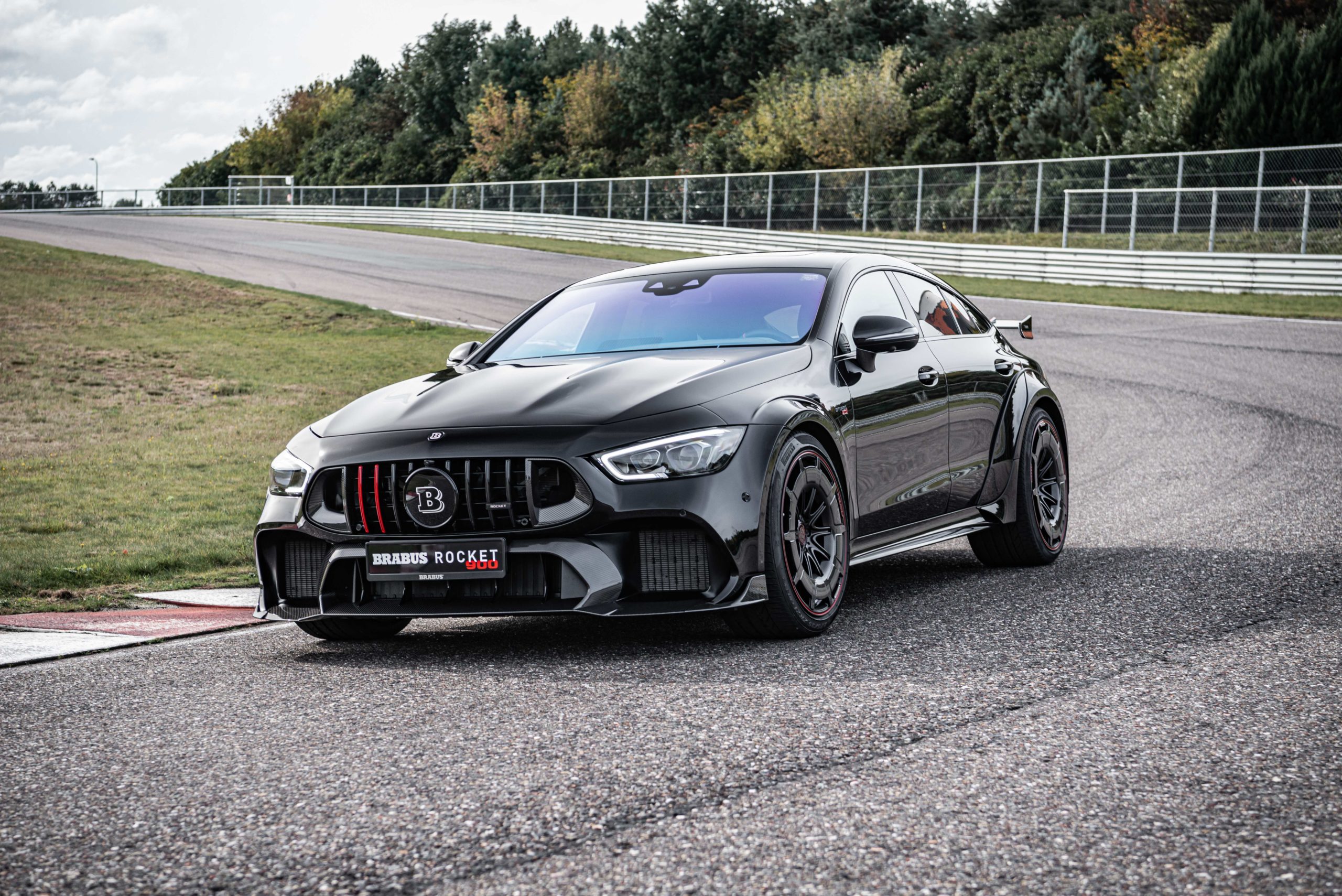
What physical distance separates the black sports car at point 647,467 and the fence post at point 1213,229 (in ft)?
77.7

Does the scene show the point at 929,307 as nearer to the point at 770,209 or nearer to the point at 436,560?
the point at 436,560

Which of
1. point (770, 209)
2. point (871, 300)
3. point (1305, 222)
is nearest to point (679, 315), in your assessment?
point (871, 300)

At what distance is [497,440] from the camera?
18.2 feet

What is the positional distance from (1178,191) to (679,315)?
2507 cm

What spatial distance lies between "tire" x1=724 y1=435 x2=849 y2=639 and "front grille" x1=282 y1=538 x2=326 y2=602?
62.4 inches

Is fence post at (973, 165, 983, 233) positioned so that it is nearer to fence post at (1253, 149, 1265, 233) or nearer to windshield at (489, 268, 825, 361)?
fence post at (1253, 149, 1265, 233)

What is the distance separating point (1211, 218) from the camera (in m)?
29.0

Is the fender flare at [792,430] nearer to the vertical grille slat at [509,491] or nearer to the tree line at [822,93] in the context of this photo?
the vertical grille slat at [509,491]

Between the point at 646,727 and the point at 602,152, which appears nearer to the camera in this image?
the point at 646,727

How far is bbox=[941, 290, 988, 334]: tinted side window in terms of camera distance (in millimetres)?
7910

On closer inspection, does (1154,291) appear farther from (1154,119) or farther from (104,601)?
(104,601)

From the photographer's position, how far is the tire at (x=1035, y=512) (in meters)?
7.69

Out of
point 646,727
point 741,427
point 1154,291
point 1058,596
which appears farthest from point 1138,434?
point 1154,291

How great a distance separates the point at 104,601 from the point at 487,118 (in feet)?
241
